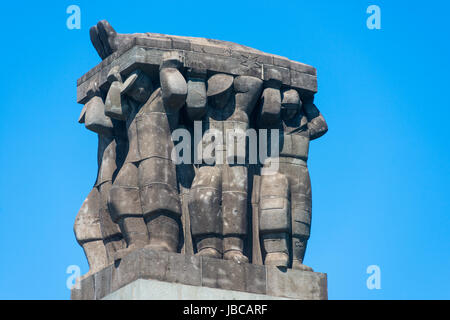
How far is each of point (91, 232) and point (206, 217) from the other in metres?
2.74

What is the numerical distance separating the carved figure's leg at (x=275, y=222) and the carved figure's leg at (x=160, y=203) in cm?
174

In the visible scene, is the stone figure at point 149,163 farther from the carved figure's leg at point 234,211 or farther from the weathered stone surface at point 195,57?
the carved figure's leg at point 234,211

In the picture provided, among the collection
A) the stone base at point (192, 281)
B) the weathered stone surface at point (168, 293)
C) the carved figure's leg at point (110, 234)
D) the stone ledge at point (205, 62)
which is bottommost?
the weathered stone surface at point (168, 293)

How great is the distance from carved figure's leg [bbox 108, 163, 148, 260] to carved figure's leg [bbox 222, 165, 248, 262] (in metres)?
1.55

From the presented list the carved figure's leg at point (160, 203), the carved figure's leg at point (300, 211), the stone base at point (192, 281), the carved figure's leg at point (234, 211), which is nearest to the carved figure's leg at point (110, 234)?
the stone base at point (192, 281)

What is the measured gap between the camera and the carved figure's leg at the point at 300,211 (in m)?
25.5

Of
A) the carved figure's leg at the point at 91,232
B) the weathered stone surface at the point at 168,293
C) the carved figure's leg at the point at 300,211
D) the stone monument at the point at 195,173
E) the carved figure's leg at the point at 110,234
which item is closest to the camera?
the weathered stone surface at the point at 168,293

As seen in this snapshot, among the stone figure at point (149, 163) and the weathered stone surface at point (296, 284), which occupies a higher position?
the stone figure at point (149, 163)

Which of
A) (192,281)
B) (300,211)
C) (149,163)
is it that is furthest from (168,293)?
(300,211)

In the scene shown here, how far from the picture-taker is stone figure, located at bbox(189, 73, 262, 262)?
24.5m

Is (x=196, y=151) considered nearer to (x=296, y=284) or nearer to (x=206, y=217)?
(x=206, y=217)

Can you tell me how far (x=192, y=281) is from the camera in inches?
934

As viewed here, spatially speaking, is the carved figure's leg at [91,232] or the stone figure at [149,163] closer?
the stone figure at [149,163]
